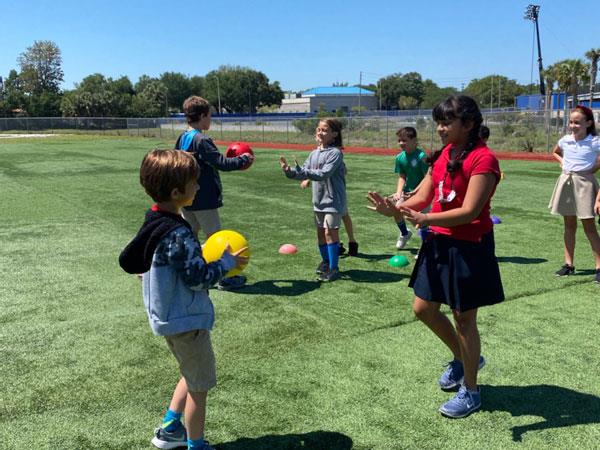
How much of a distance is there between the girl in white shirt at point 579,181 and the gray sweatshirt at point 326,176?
265 centimetres

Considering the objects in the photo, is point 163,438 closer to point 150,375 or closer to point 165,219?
point 150,375

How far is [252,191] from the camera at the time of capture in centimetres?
1448

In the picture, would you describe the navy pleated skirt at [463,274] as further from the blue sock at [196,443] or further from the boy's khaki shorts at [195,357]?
the blue sock at [196,443]

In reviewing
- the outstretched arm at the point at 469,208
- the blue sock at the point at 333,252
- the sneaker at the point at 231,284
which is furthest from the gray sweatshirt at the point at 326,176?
the outstretched arm at the point at 469,208

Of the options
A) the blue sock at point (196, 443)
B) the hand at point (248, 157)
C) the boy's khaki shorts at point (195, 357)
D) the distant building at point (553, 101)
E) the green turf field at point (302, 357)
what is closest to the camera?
the boy's khaki shorts at point (195, 357)

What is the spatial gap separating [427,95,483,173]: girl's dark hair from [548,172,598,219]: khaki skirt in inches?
148

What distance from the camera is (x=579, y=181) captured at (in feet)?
21.1

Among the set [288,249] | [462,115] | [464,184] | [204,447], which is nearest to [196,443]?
[204,447]

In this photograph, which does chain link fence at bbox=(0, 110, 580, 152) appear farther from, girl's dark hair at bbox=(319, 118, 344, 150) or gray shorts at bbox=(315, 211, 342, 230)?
gray shorts at bbox=(315, 211, 342, 230)

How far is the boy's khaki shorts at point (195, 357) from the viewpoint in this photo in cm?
292

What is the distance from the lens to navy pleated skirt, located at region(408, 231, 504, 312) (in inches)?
131

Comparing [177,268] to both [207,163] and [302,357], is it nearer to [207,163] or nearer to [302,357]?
[302,357]

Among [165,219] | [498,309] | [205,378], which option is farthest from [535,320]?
[165,219]

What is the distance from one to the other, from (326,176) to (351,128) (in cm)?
3260
